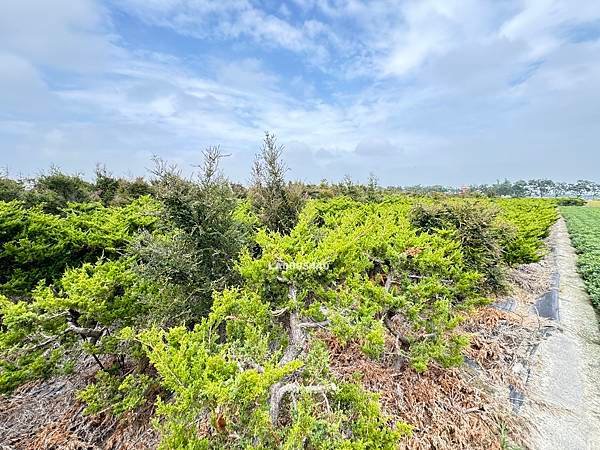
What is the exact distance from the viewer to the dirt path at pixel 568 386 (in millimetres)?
2508

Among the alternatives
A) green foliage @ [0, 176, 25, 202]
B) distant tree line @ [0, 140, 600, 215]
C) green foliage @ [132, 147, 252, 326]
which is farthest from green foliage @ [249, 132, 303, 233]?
green foliage @ [0, 176, 25, 202]

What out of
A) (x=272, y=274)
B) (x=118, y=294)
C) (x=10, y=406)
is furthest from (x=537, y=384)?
(x=10, y=406)

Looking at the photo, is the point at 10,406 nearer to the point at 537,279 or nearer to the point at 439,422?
the point at 439,422

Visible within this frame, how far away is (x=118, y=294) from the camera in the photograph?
353 centimetres

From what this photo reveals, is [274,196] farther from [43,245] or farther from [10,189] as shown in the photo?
[10,189]

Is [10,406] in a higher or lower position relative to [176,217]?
lower

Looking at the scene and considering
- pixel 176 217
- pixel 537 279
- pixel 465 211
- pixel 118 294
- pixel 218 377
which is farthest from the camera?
pixel 537 279

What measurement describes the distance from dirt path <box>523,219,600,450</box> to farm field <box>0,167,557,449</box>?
48cm

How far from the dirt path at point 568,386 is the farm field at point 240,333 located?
19.1 inches

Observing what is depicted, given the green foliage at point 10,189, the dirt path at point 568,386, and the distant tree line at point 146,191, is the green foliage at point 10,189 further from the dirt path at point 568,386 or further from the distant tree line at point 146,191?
the dirt path at point 568,386

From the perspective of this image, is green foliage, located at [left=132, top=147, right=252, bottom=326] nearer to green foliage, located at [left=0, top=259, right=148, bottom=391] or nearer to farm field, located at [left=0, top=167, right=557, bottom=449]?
farm field, located at [left=0, top=167, right=557, bottom=449]

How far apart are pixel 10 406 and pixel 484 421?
14.7ft

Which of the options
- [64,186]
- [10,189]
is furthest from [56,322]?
[64,186]

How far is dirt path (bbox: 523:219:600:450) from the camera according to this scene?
2508 mm
